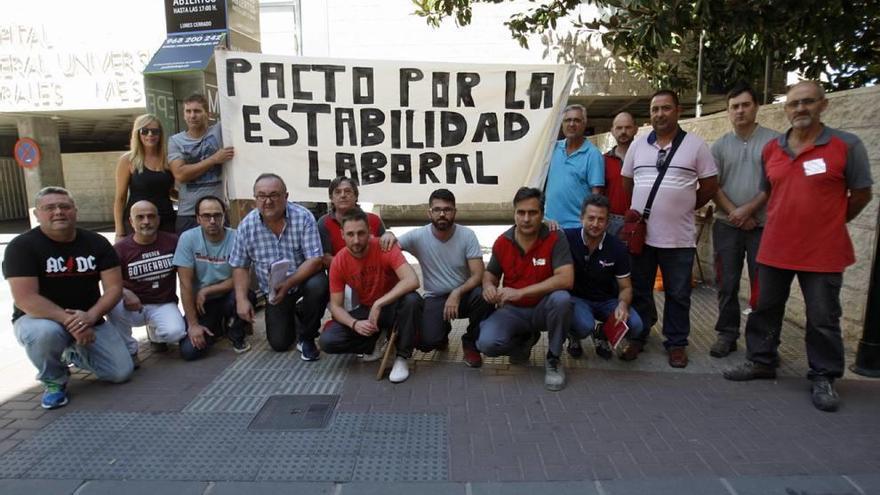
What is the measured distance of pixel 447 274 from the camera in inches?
172

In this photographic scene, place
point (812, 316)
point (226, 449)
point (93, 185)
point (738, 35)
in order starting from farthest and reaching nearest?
point (93, 185), point (738, 35), point (812, 316), point (226, 449)

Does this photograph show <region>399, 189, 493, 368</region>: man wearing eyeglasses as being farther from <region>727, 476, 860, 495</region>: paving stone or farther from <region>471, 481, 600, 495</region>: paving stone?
<region>727, 476, 860, 495</region>: paving stone

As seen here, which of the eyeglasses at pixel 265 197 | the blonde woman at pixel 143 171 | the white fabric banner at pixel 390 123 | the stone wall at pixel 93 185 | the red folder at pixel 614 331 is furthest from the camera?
the stone wall at pixel 93 185

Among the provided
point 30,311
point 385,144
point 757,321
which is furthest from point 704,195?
point 30,311

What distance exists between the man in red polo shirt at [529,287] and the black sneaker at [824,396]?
1554 mm

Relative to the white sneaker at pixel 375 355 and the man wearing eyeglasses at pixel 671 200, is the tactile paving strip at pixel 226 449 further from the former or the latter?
the man wearing eyeglasses at pixel 671 200

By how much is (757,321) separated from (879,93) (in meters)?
2.04

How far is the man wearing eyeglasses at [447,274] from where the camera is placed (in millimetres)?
4230

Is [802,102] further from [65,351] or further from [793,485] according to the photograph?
[65,351]

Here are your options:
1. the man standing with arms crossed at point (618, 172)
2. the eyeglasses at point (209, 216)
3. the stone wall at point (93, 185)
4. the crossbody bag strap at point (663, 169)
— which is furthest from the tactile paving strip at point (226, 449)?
the stone wall at point (93, 185)

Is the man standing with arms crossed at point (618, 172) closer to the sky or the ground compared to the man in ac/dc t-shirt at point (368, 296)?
closer to the sky

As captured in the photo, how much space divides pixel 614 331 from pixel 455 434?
1.46 metres

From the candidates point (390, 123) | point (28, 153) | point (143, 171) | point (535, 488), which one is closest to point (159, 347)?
point (143, 171)

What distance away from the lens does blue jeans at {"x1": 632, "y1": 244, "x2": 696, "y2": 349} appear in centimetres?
415
